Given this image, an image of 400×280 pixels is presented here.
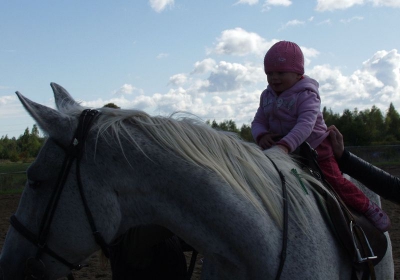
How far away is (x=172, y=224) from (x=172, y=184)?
21 cm

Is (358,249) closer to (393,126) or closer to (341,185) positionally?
(341,185)

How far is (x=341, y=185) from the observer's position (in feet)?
10.0

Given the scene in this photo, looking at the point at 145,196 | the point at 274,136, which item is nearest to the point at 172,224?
the point at 145,196

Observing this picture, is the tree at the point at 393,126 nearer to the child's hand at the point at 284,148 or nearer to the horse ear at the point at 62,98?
the child's hand at the point at 284,148

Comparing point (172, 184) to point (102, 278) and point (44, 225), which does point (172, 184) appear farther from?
point (102, 278)

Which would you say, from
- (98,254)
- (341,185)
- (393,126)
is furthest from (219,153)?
(393,126)

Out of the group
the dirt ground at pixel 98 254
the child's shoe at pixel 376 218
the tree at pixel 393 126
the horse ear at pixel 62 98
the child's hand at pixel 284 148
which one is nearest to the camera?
the horse ear at pixel 62 98

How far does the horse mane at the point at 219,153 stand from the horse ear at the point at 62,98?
0.75 ft

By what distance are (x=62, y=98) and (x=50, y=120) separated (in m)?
0.41

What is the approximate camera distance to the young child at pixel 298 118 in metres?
3.03

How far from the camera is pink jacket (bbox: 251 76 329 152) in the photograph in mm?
2965

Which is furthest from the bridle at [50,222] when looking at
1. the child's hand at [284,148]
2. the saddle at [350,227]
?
the child's hand at [284,148]

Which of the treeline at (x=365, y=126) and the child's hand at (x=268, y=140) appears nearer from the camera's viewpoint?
the child's hand at (x=268, y=140)

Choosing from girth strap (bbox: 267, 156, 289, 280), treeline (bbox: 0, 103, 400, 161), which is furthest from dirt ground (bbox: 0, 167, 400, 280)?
treeline (bbox: 0, 103, 400, 161)
